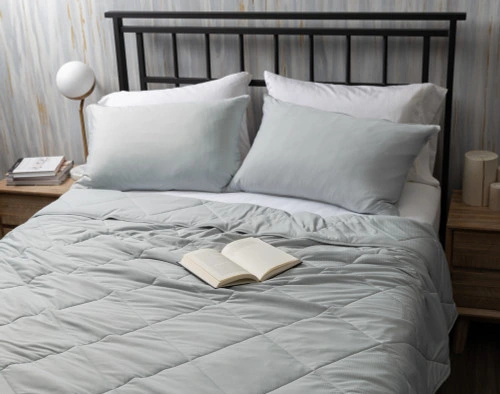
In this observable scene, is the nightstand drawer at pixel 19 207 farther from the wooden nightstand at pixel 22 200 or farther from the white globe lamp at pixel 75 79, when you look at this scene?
the white globe lamp at pixel 75 79

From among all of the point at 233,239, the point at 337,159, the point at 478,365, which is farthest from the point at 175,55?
→ the point at 478,365

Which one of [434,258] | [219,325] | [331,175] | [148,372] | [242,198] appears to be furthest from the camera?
[242,198]

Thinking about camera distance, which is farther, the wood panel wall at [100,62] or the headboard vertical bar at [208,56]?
the headboard vertical bar at [208,56]

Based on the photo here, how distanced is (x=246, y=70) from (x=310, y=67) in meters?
0.31

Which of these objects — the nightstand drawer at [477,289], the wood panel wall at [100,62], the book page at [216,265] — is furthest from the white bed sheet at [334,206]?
the book page at [216,265]

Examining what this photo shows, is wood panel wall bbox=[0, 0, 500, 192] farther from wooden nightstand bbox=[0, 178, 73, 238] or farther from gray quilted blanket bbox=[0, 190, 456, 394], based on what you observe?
gray quilted blanket bbox=[0, 190, 456, 394]

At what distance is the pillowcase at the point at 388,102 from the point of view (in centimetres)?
271

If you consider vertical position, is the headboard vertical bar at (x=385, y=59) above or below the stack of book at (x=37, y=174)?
above

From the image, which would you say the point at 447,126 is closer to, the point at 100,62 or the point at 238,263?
the point at 238,263

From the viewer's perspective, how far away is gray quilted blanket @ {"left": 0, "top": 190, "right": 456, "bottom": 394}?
63.8 inches

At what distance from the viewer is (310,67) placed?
3.01 metres

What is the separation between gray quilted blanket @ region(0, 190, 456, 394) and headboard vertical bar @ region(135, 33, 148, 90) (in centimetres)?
83

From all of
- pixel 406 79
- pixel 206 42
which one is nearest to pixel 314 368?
pixel 406 79

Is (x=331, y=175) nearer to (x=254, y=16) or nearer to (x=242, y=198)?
(x=242, y=198)
